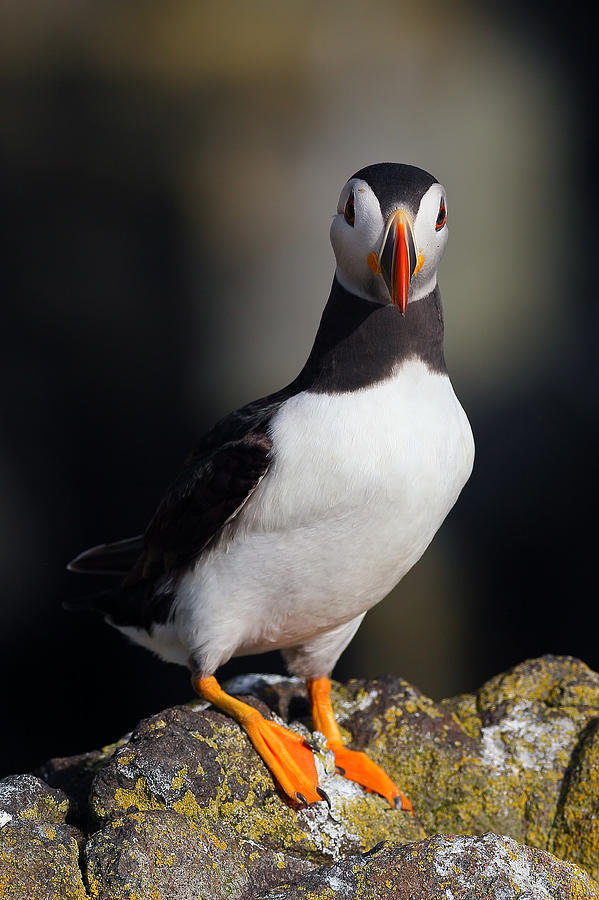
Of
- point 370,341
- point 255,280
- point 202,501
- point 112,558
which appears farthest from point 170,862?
point 255,280

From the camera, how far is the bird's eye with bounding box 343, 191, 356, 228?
2628 mm

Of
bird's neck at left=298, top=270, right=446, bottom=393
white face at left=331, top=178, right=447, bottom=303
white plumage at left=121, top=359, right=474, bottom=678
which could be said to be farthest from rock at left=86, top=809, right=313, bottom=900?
white face at left=331, top=178, right=447, bottom=303

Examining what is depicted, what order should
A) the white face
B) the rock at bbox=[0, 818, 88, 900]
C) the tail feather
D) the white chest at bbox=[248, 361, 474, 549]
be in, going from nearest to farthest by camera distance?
the rock at bbox=[0, 818, 88, 900] < the white face < the white chest at bbox=[248, 361, 474, 549] < the tail feather

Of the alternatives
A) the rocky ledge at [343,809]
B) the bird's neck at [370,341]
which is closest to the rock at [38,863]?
the rocky ledge at [343,809]

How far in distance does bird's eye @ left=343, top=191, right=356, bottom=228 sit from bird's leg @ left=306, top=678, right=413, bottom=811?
1.45 meters

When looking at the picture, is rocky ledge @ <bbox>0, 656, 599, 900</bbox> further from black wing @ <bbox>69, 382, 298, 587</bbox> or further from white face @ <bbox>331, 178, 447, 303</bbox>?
white face @ <bbox>331, 178, 447, 303</bbox>

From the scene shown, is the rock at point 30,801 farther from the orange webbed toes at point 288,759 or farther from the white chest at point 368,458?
the white chest at point 368,458

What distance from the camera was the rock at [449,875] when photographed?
7.06ft

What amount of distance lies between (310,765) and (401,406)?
1.01m

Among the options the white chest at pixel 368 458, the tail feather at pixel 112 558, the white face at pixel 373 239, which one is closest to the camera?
the white face at pixel 373 239

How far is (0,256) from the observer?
636cm

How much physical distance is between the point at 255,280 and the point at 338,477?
389 centimetres

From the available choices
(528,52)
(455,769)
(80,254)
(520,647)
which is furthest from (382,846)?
(528,52)

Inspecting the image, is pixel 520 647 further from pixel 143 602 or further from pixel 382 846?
pixel 382 846
